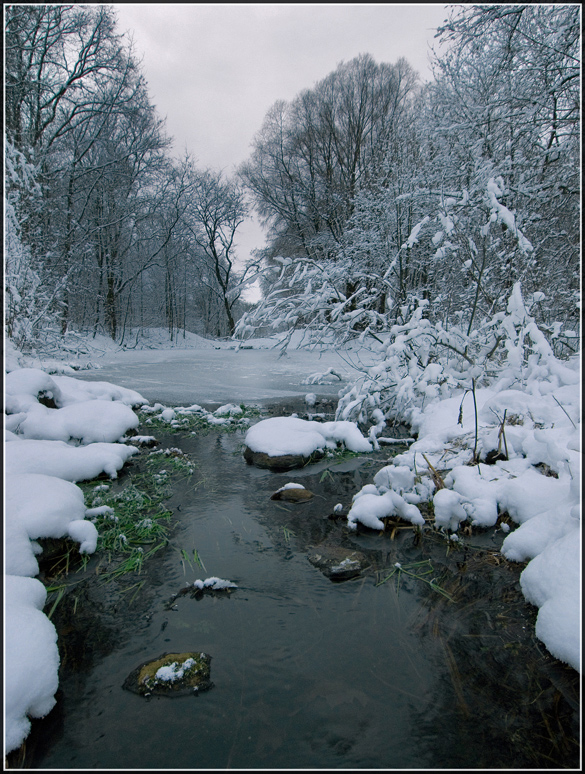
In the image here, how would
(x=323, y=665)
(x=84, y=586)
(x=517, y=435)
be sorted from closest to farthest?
1. (x=323, y=665)
2. (x=84, y=586)
3. (x=517, y=435)

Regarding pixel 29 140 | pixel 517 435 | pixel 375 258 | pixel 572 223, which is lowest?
pixel 517 435

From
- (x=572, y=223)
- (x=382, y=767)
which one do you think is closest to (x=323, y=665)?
(x=382, y=767)

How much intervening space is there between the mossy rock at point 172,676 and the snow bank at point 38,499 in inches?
11.9

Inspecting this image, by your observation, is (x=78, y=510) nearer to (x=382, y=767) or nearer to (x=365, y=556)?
(x=365, y=556)

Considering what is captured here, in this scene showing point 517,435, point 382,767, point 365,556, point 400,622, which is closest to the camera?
point 382,767

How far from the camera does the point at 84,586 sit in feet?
7.25

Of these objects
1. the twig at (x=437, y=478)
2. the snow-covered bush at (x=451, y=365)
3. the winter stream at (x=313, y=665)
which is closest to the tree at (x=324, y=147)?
the snow-covered bush at (x=451, y=365)

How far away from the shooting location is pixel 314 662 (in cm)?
170

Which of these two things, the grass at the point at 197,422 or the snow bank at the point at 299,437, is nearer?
the snow bank at the point at 299,437

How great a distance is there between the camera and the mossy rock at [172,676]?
5.10 feet

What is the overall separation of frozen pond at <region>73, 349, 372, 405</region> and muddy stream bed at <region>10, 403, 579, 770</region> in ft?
12.1

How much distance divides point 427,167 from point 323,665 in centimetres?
856

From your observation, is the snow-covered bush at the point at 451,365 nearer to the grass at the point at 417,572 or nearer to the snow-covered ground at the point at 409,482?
the snow-covered ground at the point at 409,482

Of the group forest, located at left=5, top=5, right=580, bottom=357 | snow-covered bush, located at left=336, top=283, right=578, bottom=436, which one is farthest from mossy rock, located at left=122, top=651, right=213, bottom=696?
forest, located at left=5, top=5, right=580, bottom=357
